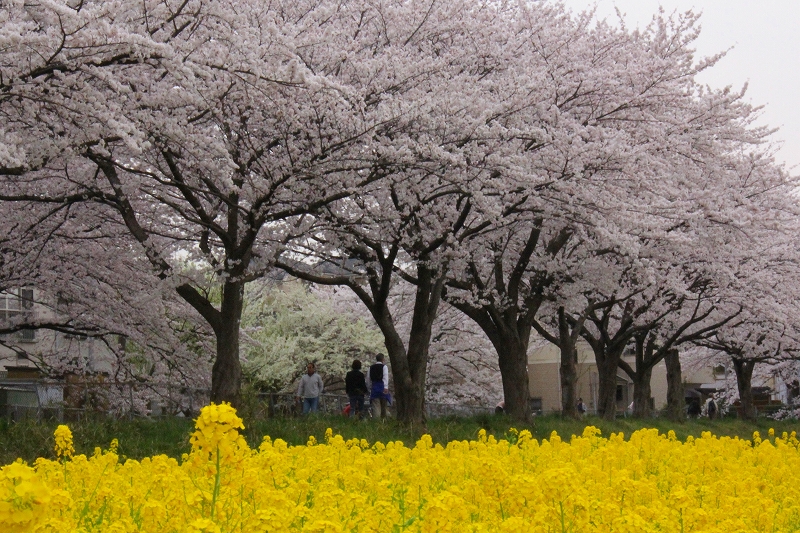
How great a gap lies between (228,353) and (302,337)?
2137cm

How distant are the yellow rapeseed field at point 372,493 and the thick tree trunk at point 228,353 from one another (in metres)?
4.27

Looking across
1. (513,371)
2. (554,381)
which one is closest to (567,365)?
(513,371)

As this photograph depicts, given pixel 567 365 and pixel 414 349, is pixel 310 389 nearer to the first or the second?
pixel 414 349

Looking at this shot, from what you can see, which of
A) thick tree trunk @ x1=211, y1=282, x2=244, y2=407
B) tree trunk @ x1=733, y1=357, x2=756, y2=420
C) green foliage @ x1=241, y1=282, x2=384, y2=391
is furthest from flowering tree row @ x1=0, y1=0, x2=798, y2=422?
tree trunk @ x1=733, y1=357, x2=756, y2=420

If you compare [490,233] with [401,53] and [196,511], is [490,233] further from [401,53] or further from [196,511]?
[196,511]

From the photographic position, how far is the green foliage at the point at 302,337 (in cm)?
3300

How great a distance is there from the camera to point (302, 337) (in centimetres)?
3397

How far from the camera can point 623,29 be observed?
57.7ft

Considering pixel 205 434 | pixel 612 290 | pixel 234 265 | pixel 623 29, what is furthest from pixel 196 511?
pixel 612 290

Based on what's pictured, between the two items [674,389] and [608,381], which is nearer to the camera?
[608,381]

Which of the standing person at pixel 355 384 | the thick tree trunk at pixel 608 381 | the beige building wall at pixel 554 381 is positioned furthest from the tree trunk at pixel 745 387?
the beige building wall at pixel 554 381

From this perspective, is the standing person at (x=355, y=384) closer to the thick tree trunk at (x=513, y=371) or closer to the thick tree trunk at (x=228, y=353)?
the thick tree trunk at (x=513, y=371)

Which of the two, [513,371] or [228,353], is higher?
[228,353]

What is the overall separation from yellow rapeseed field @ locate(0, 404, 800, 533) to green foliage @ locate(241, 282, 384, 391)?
24.6m
